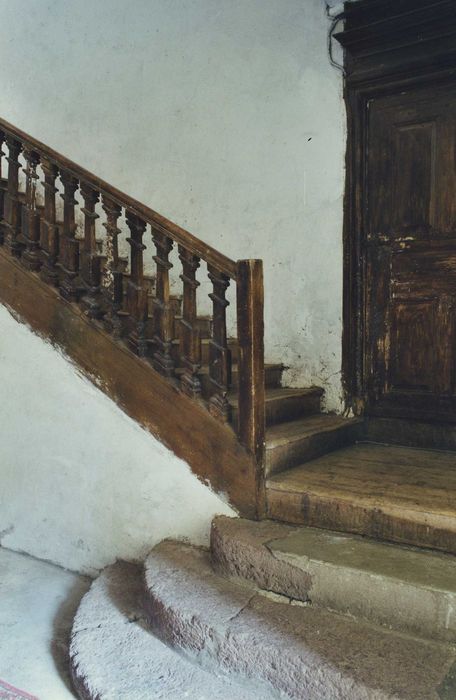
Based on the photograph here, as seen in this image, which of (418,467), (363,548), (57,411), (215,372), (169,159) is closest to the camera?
(363,548)

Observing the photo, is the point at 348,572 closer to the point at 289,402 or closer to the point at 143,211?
the point at 289,402

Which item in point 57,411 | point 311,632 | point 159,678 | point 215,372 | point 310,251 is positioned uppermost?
point 310,251

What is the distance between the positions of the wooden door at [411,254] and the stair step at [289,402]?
1.14ft

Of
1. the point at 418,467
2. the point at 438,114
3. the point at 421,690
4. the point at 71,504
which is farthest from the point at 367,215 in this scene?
the point at 421,690

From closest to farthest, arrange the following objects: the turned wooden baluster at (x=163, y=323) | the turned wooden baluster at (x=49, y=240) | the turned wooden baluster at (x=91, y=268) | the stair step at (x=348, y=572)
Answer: the stair step at (x=348, y=572)
the turned wooden baluster at (x=163, y=323)
the turned wooden baluster at (x=91, y=268)
the turned wooden baluster at (x=49, y=240)

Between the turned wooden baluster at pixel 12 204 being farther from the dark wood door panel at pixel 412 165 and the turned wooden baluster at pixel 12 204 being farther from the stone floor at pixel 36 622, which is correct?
the dark wood door panel at pixel 412 165

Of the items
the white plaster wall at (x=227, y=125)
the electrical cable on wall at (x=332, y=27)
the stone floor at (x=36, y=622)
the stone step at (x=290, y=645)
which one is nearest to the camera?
the stone step at (x=290, y=645)

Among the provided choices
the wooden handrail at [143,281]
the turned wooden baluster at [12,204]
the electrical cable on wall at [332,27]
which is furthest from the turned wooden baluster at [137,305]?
the electrical cable on wall at [332,27]

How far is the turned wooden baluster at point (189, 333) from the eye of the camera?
8.64 ft

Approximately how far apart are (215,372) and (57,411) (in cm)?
100

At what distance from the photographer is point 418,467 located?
2889mm

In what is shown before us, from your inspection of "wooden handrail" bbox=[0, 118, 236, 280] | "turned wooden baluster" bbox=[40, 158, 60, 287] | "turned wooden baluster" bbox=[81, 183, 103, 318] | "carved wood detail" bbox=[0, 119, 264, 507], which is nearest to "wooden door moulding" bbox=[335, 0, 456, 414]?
"carved wood detail" bbox=[0, 119, 264, 507]

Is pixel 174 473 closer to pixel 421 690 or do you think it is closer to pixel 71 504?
pixel 71 504

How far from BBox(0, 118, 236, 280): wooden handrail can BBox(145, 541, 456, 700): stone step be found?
1.30 meters
